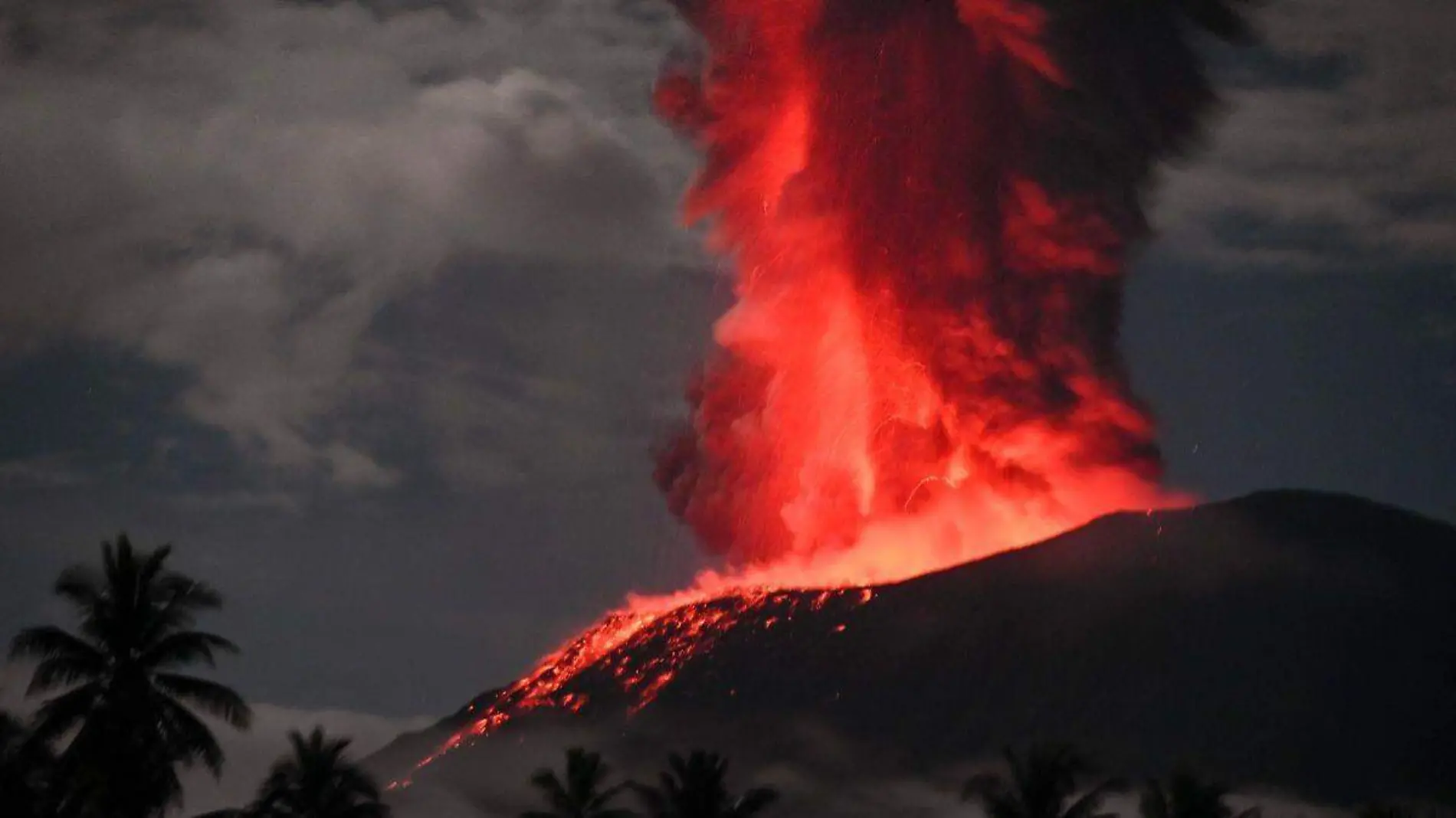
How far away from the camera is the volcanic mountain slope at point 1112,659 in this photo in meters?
104

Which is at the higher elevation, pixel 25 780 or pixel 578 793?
pixel 578 793

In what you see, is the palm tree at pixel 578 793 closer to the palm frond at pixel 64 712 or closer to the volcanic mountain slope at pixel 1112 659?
the palm frond at pixel 64 712

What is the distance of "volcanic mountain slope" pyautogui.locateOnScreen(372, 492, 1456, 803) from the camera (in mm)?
104125

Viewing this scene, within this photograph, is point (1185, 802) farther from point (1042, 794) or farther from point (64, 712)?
point (64, 712)

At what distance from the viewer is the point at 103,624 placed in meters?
42.1

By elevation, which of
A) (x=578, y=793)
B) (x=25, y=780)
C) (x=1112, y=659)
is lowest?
(x=25, y=780)

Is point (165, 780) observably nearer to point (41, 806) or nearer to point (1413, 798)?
point (41, 806)

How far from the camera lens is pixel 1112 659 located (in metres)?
111

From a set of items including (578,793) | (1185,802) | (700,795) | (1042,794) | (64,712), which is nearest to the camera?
(64,712)

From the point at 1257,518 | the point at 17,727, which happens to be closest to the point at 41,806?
the point at 17,727

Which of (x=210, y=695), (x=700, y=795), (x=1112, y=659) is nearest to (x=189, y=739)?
(x=210, y=695)

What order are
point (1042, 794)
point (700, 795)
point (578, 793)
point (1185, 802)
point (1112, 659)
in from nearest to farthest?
point (1042, 794)
point (1185, 802)
point (700, 795)
point (578, 793)
point (1112, 659)

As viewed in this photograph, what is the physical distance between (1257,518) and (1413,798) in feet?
89.3

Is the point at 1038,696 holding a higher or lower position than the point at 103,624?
higher
